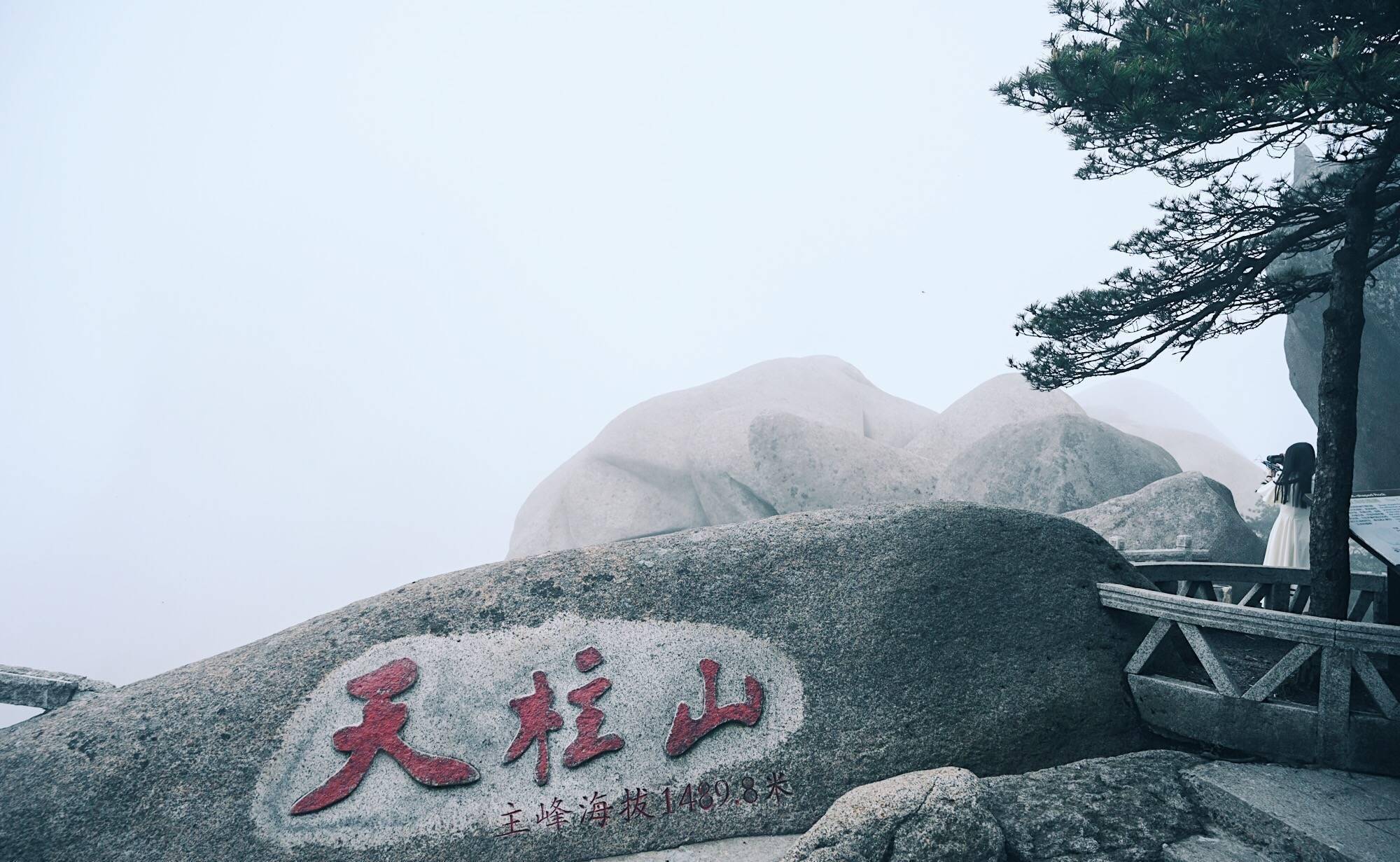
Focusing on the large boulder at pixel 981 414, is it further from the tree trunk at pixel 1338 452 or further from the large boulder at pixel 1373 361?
the tree trunk at pixel 1338 452

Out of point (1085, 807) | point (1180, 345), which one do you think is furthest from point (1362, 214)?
point (1085, 807)

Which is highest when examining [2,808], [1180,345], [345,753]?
[1180,345]

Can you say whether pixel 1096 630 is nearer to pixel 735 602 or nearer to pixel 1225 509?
pixel 735 602

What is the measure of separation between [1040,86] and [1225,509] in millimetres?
10240

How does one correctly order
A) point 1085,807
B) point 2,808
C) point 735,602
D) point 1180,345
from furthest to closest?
point 1180,345
point 735,602
point 2,808
point 1085,807

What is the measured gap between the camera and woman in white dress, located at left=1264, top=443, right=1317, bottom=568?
30.5 feet

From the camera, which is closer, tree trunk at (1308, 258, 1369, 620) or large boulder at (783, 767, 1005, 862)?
large boulder at (783, 767, 1005, 862)

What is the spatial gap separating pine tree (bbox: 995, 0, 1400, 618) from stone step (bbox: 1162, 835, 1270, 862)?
3.04 metres

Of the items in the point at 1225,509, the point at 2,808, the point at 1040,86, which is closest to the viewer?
the point at 2,808

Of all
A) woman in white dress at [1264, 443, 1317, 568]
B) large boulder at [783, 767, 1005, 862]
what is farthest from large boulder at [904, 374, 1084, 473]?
large boulder at [783, 767, 1005, 862]

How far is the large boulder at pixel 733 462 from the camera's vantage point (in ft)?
64.4

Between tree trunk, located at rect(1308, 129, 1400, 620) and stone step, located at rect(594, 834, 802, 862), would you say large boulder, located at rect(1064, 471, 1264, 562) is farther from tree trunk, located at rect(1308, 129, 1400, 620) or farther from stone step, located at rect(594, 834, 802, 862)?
stone step, located at rect(594, 834, 802, 862)

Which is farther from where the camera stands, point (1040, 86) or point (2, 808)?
point (1040, 86)

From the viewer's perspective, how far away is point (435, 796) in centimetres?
544
